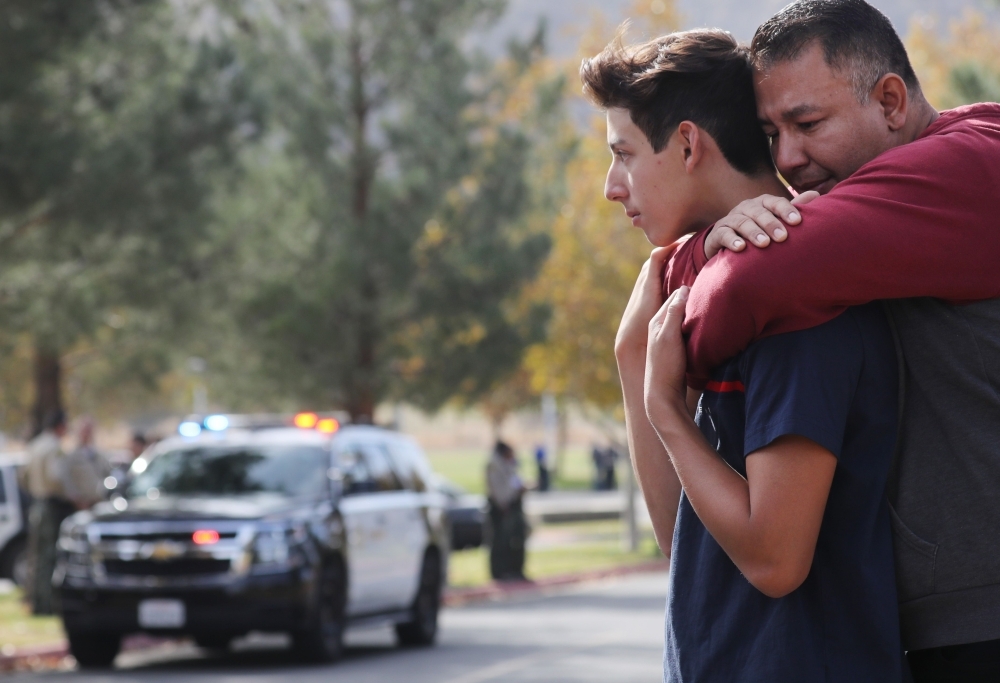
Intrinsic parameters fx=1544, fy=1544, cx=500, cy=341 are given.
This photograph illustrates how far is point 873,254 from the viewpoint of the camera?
2307 mm

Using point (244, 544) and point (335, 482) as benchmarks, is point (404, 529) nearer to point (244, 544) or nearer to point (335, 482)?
point (335, 482)

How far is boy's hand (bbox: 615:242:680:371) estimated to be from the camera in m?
2.77

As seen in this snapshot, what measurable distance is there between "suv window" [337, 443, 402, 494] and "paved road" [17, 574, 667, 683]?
147 cm

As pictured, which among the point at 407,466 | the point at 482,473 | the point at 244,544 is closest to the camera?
the point at 244,544

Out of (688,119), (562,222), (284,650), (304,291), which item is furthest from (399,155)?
(688,119)

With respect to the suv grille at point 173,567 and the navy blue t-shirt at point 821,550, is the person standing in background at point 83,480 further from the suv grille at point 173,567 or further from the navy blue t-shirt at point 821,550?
the navy blue t-shirt at point 821,550

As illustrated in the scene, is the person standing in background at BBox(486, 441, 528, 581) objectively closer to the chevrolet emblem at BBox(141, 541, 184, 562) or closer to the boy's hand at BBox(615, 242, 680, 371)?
the chevrolet emblem at BBox(141, 541, 184, 562)

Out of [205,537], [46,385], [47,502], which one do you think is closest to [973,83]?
[205,537]

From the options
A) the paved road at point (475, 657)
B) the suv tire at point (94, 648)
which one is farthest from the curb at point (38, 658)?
the paved road at point (475, 657)

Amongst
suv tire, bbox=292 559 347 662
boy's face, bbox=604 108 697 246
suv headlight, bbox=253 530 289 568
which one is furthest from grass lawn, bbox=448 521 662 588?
boy's face, bbox=604 108 697 246

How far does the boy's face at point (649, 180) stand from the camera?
2.67m

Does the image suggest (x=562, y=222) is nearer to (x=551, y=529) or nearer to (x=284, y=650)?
(x=551, y=529)

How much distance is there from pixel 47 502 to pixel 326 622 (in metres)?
5.12

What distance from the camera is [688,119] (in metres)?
2.62
